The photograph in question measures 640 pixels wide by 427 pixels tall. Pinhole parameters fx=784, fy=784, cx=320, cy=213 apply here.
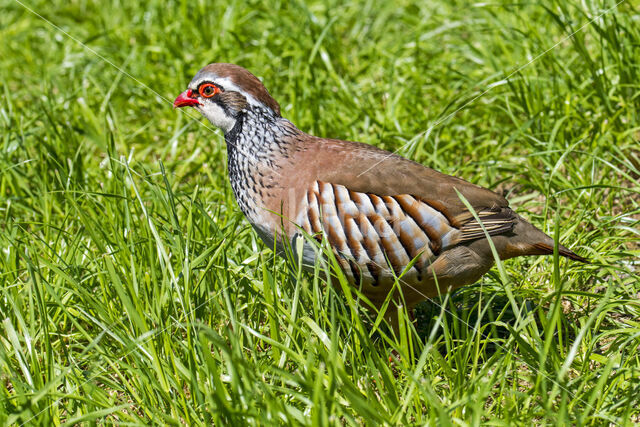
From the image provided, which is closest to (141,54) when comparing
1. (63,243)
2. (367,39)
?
(367,39)

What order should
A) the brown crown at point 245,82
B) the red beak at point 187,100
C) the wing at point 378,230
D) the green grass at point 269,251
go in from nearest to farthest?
the green grass at point 269,251, the wing at point 378,230, the brown crown at point 245,82, the red beak at point 187,100

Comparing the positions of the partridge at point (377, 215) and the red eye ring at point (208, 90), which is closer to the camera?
the partridge at point (377, 215)

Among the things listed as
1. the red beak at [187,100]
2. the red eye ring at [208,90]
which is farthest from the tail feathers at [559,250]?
the red beak at [187,100]

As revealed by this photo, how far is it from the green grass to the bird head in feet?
0.86

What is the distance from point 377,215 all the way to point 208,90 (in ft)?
3.35

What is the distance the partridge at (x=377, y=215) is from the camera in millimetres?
2965

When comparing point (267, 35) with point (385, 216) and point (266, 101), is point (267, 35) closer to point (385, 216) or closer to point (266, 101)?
point (266, 101)

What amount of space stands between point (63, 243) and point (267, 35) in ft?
7.80

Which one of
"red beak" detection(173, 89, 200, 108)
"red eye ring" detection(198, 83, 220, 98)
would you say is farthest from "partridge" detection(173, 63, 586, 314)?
"red beak" detection(173, 89, 200, 108)

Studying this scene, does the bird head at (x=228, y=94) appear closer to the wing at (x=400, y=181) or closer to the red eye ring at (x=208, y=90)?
the red eye ring at (x=208, y=90)

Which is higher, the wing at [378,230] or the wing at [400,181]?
the wing at [400,181]

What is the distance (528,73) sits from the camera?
4520 millimetres

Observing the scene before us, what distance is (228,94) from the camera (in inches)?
133

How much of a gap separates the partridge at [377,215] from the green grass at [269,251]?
0.15 meters
